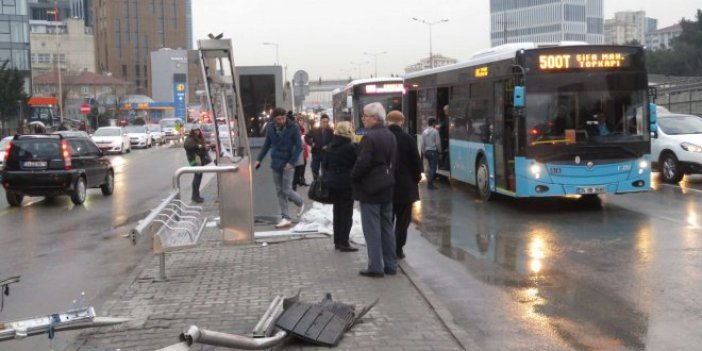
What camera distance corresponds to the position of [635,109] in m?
13.9

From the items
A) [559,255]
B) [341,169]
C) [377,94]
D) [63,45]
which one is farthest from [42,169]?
[63,45]

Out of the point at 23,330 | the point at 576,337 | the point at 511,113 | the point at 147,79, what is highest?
the point at 147,79

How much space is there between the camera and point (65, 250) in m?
11.2

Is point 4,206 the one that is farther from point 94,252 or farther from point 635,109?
point 635,109

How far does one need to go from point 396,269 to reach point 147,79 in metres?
150

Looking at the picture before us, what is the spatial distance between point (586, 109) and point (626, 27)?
152 meters

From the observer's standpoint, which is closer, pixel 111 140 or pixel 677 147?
pixel 677 147

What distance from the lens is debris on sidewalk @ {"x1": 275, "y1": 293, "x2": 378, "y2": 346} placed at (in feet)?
18.9

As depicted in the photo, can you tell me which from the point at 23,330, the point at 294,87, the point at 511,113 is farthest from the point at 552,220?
the point at 294,87

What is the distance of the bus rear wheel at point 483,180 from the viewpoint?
15.6m

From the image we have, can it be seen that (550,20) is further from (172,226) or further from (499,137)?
(172,226)

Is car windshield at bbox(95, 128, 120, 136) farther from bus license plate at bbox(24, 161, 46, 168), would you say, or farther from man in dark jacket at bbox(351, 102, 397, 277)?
man in dark jacket at bbox(351, 102, 397, 277)

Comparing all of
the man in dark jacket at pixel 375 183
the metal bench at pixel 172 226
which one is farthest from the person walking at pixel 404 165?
the metal bench at pixel 172 226

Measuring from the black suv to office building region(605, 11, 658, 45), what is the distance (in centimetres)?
13039
